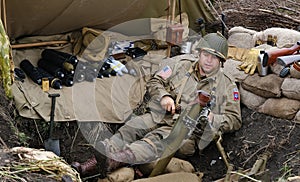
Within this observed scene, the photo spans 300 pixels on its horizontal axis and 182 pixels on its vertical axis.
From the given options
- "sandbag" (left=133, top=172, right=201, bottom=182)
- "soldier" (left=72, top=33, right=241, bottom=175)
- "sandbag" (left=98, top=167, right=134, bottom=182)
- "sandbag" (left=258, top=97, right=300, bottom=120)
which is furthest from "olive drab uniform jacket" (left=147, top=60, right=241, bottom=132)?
"sandbag" (left=98, top=167, right=134, bottom=182)

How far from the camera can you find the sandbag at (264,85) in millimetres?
5125

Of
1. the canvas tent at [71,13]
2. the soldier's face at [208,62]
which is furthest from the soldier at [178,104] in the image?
the canvas tent at [71,13]

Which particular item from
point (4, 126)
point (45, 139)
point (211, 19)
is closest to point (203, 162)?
point (45, 139)

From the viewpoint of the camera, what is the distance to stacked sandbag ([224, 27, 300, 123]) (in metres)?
4.99

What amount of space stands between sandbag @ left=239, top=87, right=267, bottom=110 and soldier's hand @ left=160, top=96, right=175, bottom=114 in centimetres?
97

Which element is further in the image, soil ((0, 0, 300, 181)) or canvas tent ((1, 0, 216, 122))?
canvas tent ((1, 0, 216, 122))

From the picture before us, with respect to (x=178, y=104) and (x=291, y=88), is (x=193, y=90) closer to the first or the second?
(x=178, y=104)

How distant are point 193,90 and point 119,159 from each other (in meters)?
0.97

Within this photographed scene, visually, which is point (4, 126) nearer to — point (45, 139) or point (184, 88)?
point (45, 139)

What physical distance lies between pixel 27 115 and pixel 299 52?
261 cm

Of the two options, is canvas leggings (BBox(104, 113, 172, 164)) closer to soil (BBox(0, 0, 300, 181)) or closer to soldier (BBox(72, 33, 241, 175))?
soldier (BBox(72, 33, 241, 175))

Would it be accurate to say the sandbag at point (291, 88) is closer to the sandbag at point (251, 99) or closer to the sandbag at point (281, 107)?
the sandbag at point (281, 107)

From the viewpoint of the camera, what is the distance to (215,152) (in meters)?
5.16

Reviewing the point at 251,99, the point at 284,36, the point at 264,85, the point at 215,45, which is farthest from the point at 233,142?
the point at 284,36
